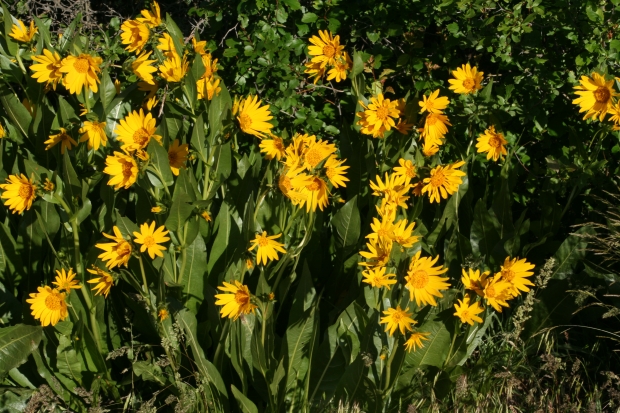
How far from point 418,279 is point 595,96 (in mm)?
1140

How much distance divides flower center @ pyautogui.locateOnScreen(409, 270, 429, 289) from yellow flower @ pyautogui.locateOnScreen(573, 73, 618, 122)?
1029 millimetres

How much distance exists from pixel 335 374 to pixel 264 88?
5.43 feet

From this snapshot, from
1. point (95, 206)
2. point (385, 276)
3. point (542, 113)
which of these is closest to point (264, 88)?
point (95, 206)

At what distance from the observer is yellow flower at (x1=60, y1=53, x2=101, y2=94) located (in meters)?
2.54

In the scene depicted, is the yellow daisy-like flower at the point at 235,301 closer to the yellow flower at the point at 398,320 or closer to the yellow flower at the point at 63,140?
the yellow flower at the point at 398,320

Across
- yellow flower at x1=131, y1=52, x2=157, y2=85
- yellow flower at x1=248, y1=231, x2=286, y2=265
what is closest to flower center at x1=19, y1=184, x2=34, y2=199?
yellow flower at x1=131, y1=52, x2=157, y2=85

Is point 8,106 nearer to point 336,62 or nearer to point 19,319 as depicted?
point 19,319

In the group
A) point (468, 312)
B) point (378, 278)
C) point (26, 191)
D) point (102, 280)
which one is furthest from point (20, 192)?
point (468, 312)

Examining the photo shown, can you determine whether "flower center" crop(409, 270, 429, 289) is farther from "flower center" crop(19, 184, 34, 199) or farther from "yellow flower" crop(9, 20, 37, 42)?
"yellow flower" crop(9, 20, 37, 42)

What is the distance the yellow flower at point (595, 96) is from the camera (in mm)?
2725

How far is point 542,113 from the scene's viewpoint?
10.6ft

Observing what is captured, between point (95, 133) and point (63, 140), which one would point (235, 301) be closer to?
point (95, 133)

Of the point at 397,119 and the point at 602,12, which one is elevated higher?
the point at 602,12

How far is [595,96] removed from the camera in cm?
276
